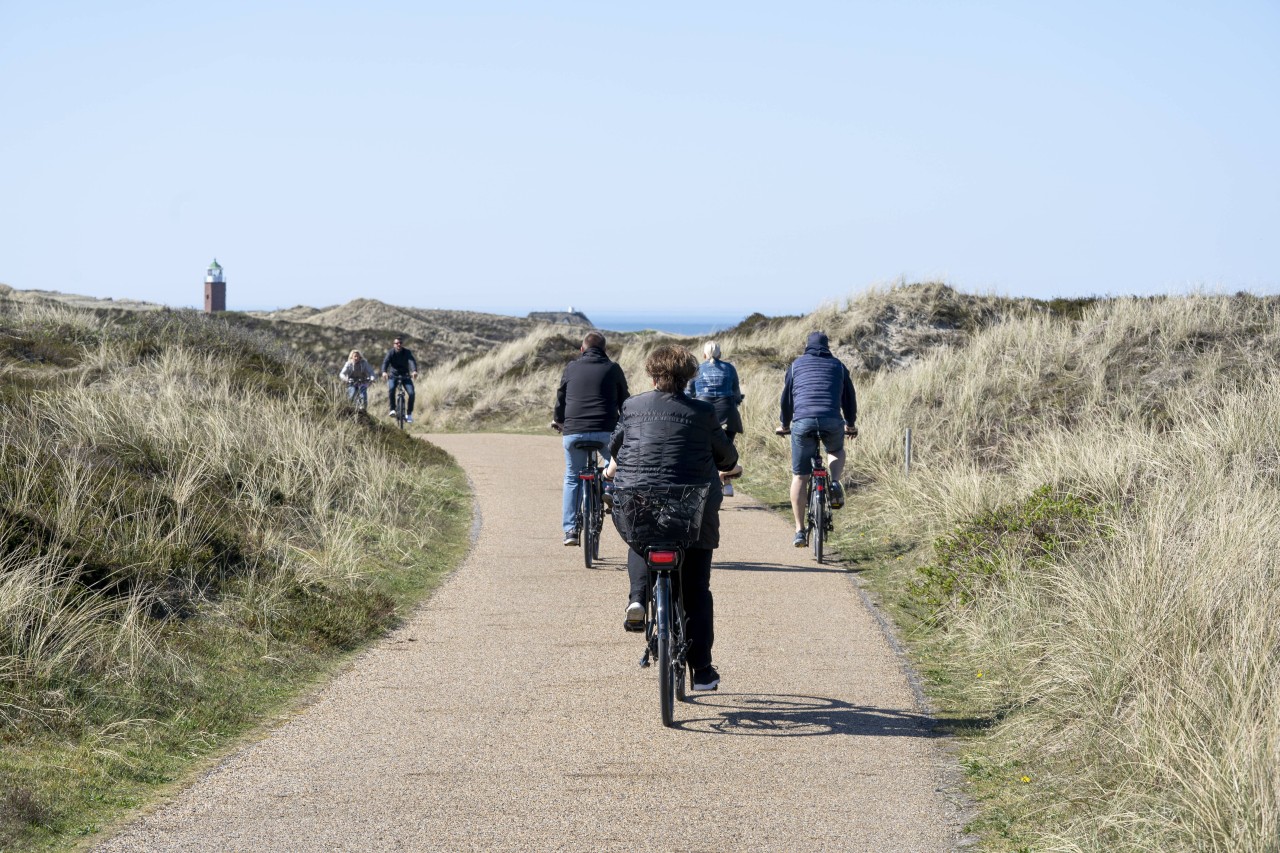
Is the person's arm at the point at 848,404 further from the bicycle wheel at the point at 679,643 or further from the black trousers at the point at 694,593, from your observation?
the bicycle wheel at the point at 679,643

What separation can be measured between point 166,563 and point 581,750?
160 inches

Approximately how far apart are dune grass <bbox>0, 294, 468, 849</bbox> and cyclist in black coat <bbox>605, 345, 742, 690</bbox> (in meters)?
2.37

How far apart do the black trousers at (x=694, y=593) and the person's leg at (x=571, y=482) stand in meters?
4.69

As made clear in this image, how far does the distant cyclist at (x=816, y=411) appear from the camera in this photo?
1152cm

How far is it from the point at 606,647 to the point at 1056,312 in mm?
23393

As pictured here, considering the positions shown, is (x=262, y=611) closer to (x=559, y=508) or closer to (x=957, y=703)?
(x=957, y=703)

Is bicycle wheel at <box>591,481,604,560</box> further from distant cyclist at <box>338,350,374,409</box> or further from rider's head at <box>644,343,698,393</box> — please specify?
distant cyclist at <box>338,350,374,409</box>

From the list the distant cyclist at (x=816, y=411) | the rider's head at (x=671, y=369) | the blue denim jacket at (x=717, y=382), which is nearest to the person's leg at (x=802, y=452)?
the distant cyclist at (x=816, y=411)

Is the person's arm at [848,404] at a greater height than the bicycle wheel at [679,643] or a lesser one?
greater

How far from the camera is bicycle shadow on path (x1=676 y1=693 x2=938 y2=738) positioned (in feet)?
21.4

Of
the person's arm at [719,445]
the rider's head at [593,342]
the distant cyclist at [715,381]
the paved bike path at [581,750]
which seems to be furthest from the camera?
the distant cyclist at [715,381]

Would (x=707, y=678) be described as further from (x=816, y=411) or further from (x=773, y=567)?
(x=816, y=411)

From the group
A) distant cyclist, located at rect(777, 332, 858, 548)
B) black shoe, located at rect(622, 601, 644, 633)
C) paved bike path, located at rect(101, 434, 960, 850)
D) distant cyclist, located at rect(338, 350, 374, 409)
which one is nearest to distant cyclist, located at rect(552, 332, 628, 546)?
distant cyclist, located at rect(777, 332, 858, 548)

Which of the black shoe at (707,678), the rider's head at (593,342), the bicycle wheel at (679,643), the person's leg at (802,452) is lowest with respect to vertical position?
the black shoe at (707,678)
